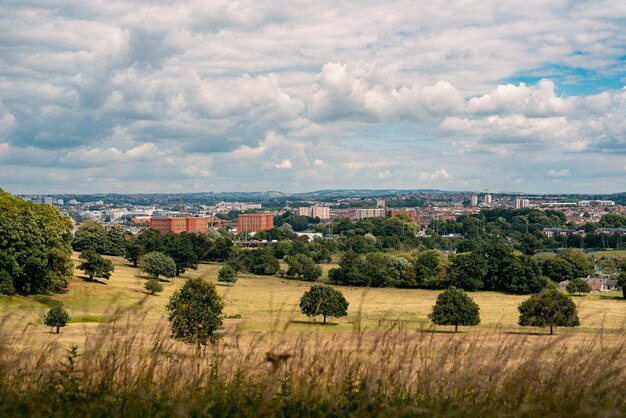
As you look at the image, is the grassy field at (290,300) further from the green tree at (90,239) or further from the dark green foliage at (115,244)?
the green tree at (90,239)

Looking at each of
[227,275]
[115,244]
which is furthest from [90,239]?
[227,275]

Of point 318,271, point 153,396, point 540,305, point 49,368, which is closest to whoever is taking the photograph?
point 153,396

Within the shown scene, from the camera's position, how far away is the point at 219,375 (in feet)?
23.1

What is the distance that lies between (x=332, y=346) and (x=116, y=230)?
98.2 metres

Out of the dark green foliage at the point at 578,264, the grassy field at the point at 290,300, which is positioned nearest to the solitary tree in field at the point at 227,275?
the grassy field at the point at 290,300

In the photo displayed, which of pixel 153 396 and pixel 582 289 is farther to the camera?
pixel 582 289

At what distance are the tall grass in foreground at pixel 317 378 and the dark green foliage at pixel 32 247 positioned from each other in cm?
4897

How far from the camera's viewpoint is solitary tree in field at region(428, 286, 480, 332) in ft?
164

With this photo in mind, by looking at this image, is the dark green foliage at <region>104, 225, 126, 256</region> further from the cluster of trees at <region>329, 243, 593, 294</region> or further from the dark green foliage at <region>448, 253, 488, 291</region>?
the dark green foliage at <region>448, 253, 488, 291</region>

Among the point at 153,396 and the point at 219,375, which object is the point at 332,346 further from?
the point at 153,396

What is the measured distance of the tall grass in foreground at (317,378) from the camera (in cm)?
598

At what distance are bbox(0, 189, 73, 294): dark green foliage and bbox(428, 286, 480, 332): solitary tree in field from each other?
30.7 m

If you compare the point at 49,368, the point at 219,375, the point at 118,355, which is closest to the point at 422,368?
the point at 219,375

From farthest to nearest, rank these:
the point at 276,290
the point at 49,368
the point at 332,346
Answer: the point at 276,290 → the point at 332,346 → the point at 49,368
